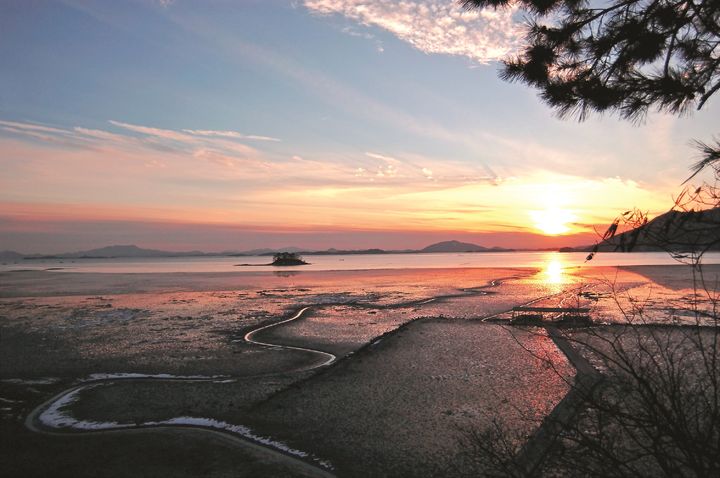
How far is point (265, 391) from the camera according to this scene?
8.54 metres

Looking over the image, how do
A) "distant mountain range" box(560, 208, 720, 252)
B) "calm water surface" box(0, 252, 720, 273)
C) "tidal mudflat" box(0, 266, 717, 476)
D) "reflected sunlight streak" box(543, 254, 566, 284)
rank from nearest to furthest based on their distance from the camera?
"distant mountain range" box(560, 208, 720, 252) < "tidal mudflat" box(0, 266, 717, 476) < "reflected sunlight streak" box(543, 254, 566, 284) < "calm water surface" box(0, 252, 720, 273)

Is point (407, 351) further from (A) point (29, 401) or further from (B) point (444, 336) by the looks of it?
(A) point (29, 401)

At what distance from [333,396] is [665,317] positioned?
12213mm

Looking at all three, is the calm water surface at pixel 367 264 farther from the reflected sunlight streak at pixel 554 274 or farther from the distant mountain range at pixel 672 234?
the distant mountain range at pixel 672 234

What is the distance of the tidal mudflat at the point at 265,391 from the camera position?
5.96 meters

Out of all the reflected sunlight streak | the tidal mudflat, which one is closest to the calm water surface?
the reflected sunlight streak

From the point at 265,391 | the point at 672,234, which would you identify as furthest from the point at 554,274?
the point at 672,234

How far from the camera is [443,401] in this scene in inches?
306

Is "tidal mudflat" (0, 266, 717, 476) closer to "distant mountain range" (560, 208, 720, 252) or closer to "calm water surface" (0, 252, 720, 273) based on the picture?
"distant mountain range" (560, 208, 720, 252)

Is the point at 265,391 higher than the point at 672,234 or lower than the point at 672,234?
lower

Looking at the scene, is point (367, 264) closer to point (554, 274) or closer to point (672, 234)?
point (554, 274)

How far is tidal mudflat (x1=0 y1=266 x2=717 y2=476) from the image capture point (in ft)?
19.5

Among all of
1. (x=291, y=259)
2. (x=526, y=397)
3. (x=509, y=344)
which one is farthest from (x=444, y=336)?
(x=291, y=259)

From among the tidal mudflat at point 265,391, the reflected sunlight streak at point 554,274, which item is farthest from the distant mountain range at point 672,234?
the reflected sunlight streak at point 554,274
